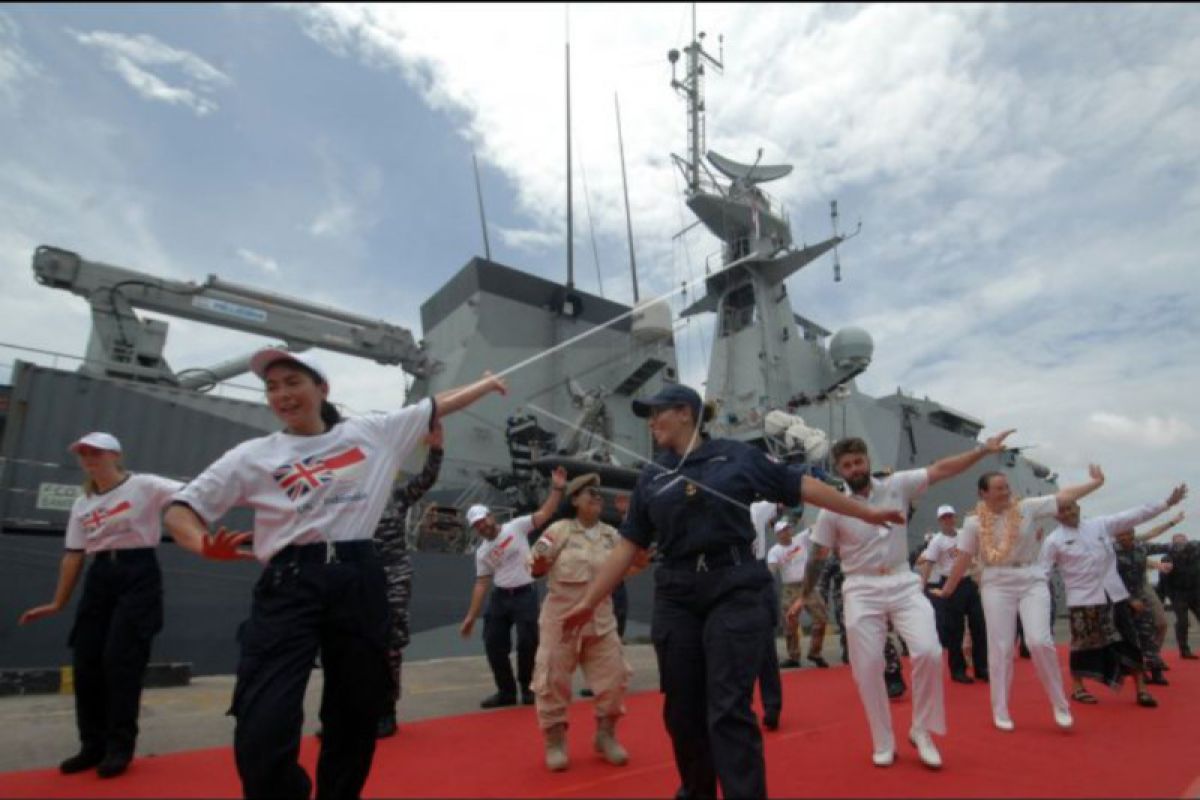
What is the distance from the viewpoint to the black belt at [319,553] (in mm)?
2131

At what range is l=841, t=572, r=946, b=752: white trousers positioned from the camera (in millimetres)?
3314

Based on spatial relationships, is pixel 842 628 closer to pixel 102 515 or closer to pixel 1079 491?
pixel 1079 491

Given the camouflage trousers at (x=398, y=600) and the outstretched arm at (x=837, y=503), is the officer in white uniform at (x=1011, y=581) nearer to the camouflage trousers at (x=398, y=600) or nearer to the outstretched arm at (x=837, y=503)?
the outstretched arm at (x=837, y=503)

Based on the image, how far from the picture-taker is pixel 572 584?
4.17 metres

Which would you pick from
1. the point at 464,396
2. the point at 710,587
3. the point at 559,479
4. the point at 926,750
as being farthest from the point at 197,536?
the point at 926,750

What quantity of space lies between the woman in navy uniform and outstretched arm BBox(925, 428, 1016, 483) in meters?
0.74

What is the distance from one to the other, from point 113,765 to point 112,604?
0.74m

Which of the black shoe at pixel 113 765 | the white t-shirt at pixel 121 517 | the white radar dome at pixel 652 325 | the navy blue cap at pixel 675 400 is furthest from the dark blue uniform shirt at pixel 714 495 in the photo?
the white radar dome at pixel 652 325

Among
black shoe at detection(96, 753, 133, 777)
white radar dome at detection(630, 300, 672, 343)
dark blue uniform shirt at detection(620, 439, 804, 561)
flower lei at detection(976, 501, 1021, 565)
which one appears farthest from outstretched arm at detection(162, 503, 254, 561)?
white radar dome at detection(630, 300, 672, 343)

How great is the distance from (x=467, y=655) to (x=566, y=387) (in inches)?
305

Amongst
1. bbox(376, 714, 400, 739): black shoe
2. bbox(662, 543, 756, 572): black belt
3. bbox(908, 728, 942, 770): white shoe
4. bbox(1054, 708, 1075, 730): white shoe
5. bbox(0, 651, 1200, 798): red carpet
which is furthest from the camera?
bbox(376, 714, 400, 739): black shoe

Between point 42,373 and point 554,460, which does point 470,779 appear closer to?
point 42,373

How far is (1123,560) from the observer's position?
6.57m

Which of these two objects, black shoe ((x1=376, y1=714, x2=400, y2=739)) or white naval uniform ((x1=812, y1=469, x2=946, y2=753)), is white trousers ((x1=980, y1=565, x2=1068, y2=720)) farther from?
black shoe ((x1=376, y1=714, x2=400, y2=739))
